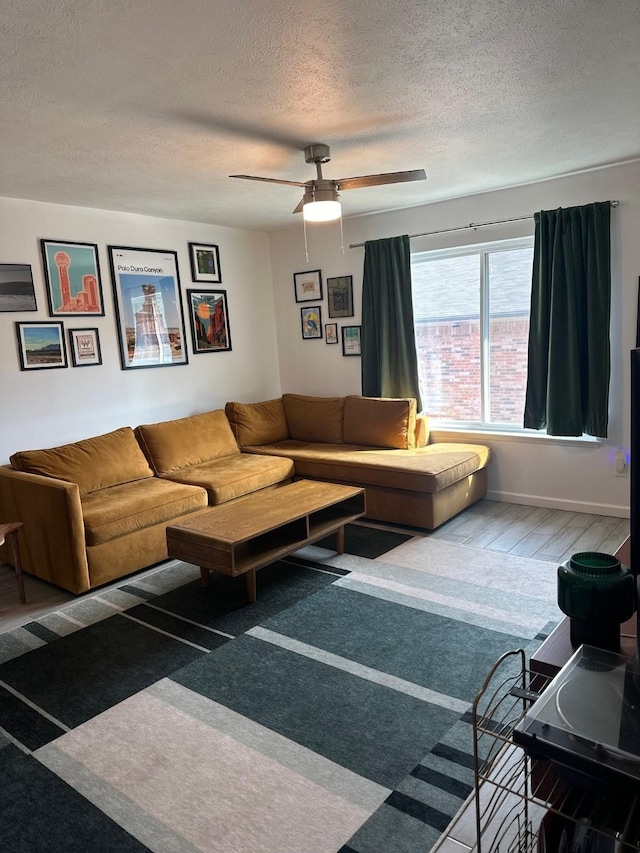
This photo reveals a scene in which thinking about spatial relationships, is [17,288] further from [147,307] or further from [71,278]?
[147,307]

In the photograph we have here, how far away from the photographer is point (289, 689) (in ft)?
8.16

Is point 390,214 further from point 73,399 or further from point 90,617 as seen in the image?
point 90,617

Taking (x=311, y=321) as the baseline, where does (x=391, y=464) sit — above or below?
below

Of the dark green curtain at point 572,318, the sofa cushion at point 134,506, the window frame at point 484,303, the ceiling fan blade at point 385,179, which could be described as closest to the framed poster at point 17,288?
the sofa cushion at point 134,506

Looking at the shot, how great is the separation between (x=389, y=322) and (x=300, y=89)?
294 cm

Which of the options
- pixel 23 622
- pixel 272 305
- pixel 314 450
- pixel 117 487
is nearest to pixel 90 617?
pixel 23 622

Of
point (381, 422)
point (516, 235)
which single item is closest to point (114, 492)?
point (381, 422)

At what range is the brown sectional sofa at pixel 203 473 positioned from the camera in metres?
3.58

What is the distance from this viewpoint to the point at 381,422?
5098 millimetres

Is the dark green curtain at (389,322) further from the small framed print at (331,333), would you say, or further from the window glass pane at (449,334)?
the small framed print at (331,333)

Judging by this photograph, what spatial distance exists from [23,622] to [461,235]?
4.21 m

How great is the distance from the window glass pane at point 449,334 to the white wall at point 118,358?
66.7 inches

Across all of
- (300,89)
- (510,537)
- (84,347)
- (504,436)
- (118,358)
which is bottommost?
(510,537)

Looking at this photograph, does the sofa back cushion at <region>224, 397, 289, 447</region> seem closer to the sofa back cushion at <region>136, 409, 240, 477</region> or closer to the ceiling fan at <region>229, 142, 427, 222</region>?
the sofa back cushion at <region>136, 409, 240, 477</region>
